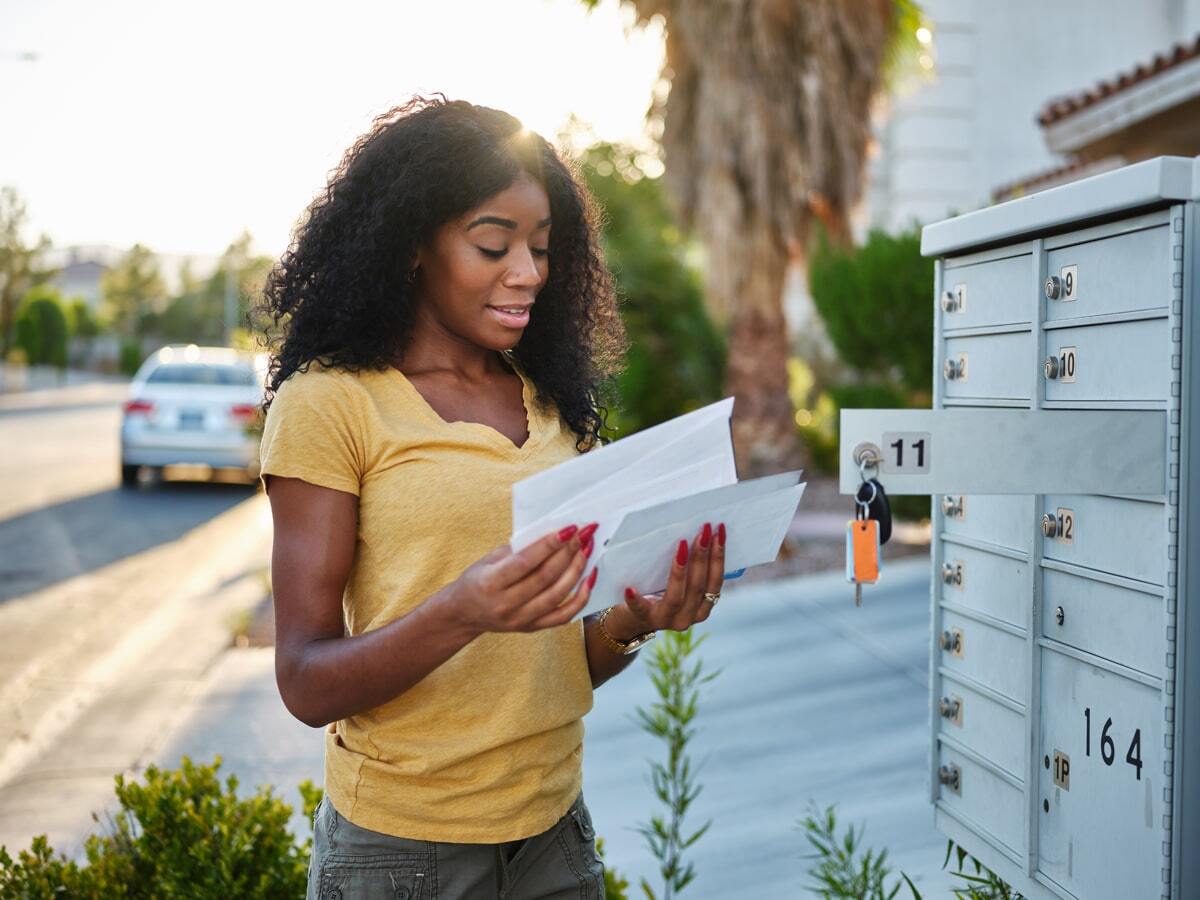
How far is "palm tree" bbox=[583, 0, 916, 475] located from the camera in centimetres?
1046

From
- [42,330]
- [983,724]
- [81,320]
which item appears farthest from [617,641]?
[81,320]

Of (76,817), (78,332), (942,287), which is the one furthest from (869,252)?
(78,332)

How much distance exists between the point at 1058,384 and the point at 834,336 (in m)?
9.98

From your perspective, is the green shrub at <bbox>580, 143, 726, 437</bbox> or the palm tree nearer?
the palm tree

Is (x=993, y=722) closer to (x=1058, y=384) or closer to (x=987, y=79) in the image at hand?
(x=1058, y=384)

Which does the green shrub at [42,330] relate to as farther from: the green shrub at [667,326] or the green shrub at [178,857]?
the green shrub at [178,857]

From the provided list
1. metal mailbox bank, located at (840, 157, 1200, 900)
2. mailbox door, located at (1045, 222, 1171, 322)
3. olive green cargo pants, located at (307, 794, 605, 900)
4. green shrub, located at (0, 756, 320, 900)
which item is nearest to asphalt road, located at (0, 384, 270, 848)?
green shrub, located at (0, 756, 320, 900)

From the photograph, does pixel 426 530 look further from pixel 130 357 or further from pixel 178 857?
pixel 130 357

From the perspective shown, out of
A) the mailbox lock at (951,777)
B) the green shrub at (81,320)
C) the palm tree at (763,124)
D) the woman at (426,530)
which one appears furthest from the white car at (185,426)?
the green shrub at (81,320)

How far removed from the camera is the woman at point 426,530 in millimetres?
1600

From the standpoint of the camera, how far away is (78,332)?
194ft

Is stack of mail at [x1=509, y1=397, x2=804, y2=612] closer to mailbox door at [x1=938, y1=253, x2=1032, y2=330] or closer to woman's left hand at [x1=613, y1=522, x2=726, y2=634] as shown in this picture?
woman's left hand at [x1=613, y1=522, x2=726, y2=634]

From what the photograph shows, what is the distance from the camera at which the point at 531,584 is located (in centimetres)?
136

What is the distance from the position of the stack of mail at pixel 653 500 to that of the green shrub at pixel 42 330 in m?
53.5
